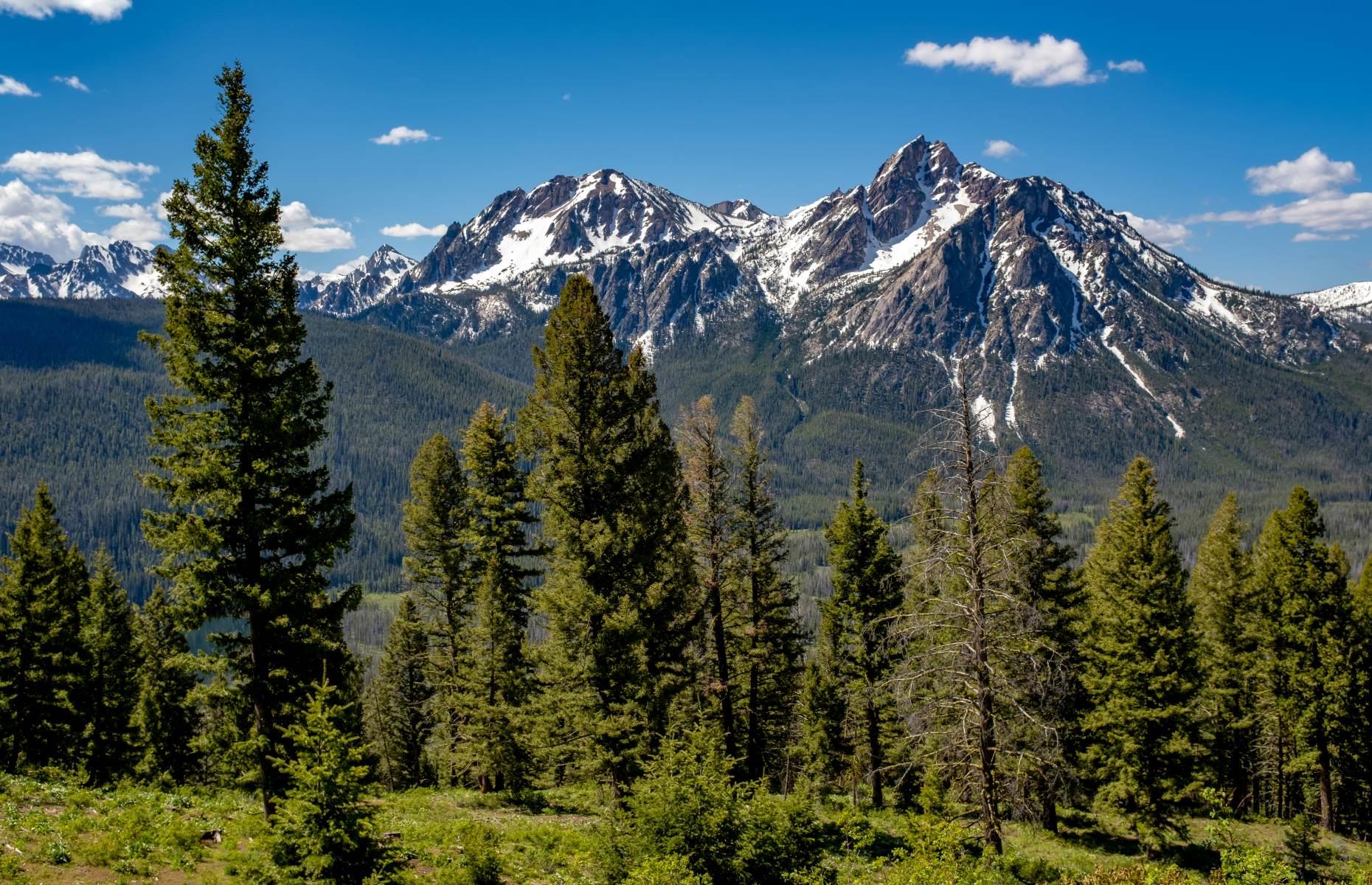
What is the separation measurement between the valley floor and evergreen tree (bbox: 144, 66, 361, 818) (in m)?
1.91

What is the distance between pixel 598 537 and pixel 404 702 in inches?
1536

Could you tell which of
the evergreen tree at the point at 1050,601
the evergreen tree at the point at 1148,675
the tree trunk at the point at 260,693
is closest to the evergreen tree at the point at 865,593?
the evergreen tree at the point at 1050,601

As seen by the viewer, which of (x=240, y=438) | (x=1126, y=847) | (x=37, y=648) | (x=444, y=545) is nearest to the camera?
(x=240, y=438)

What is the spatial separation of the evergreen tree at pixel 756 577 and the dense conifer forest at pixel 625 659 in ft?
0.66

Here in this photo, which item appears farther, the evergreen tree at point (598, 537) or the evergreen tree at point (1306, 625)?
the evergreen tree at point (1306, 625)

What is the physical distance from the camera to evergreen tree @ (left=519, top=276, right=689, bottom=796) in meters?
20.4

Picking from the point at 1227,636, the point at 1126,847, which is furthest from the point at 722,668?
the point at 1227,636

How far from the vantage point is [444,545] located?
30.1 metres

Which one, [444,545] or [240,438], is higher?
[240,438]

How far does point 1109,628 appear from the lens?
94.2 feet

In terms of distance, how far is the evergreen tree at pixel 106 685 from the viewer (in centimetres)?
3403

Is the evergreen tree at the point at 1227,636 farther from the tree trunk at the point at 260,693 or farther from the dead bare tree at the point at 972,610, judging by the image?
the tree trunk at the point at 260,693

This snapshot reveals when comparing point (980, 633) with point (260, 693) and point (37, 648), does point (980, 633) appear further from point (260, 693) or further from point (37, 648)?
point (37, 648)

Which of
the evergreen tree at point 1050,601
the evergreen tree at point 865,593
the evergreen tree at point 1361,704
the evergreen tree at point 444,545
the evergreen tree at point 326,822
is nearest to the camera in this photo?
the evergreen tree at point 326,822
